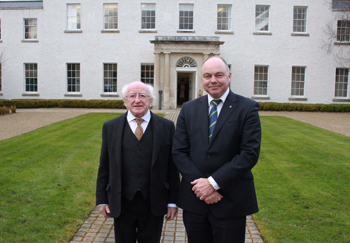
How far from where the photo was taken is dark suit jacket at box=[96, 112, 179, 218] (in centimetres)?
278

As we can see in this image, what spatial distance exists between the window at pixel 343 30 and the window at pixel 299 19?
2.67 meters

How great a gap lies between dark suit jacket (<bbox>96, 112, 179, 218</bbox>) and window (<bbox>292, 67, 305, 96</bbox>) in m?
21.6

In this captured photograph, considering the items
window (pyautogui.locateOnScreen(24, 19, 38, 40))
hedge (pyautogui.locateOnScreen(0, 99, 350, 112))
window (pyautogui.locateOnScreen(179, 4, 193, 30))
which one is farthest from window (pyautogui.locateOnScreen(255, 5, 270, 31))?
window (pyautogui.locateOnScreen(24, 19, 38, 40))

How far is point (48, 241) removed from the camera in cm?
380

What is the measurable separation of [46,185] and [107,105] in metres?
15.2

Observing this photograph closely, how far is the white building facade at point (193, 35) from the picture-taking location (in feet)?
71.3

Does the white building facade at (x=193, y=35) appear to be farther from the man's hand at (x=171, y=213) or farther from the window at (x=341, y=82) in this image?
the man's hand at (x=171, y=213)

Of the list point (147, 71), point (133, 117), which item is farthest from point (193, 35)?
point (133, 117)

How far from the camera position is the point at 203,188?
2475 mm

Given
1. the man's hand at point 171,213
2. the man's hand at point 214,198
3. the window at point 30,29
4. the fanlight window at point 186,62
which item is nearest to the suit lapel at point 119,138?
the man's hand at point 171,213

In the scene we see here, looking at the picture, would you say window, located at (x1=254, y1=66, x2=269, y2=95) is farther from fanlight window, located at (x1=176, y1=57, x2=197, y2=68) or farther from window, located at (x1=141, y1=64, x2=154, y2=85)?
window, located at (x1=141, y1=64, x2=154, y2=85)

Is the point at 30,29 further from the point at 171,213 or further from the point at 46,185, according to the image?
the point at 171,213

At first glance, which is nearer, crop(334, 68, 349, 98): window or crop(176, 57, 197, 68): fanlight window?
crop(176, 57, 197, 68): fanlight window

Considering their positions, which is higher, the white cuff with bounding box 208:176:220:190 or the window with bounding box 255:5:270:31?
the window with bounding box 255:5:270:31
